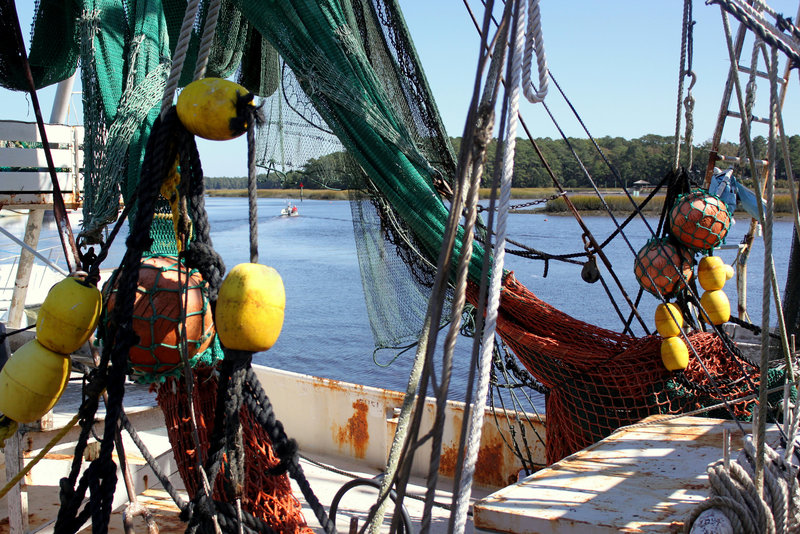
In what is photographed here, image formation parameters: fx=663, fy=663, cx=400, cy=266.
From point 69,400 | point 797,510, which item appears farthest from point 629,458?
point 69,400

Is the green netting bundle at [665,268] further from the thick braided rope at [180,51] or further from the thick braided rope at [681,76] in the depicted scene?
the thick braided rope at [180,51]

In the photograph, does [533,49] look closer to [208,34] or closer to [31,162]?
[208,34]

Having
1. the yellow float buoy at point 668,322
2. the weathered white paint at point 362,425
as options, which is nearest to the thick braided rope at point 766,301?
the yellow float buoy at point 668,322

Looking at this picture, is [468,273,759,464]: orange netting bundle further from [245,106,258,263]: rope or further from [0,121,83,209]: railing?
[0,121,83,209]: railing

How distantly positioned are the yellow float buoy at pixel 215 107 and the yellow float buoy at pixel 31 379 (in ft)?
2.65

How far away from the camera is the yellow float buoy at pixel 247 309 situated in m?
1.64

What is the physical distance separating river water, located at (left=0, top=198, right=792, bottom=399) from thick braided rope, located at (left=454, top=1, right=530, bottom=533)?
426 cm

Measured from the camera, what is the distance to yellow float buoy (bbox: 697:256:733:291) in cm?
384

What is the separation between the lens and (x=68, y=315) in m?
1.86

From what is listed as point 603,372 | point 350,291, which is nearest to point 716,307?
point 603,372

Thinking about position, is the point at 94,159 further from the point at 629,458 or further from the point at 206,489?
the point at 629,458

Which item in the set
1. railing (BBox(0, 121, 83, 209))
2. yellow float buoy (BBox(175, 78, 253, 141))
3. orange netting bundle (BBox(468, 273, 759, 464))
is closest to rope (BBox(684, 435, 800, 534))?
orange netting bundle (BBox(468, 273, 759, 464))

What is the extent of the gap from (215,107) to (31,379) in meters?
0.96

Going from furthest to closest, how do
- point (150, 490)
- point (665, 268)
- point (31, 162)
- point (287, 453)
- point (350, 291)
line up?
point (350, 291) → point (150, 490) → point (31, 162) → point (665, 268) → point (287, 453)
